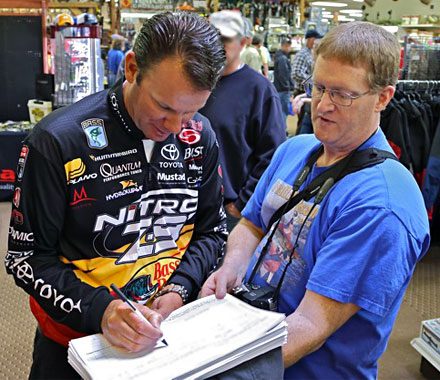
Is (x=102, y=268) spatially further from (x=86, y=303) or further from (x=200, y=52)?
(x=200, y=52)

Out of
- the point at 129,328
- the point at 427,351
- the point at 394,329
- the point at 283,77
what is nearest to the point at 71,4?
the point at 283,77

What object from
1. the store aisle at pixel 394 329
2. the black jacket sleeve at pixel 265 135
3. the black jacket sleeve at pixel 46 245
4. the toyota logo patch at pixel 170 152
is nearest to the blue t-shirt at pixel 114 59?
the store aisle at pixel 394 329

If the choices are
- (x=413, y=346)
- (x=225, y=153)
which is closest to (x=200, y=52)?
(x=225, y=153)

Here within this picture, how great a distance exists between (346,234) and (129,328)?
57 cm

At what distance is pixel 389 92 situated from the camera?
4.54ft

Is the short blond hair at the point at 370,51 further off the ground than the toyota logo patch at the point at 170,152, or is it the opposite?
the short blond hair at the point at 370,51

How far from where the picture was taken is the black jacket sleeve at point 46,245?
1.12 metres

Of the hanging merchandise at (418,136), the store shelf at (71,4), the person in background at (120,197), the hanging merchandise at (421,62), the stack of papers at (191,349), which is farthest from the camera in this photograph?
the store shelf at (71,4)

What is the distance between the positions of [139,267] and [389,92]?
0.82m

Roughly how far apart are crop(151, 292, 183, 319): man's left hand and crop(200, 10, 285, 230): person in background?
1.28 m

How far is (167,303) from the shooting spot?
1.29m

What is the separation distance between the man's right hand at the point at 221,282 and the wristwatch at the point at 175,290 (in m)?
0.05

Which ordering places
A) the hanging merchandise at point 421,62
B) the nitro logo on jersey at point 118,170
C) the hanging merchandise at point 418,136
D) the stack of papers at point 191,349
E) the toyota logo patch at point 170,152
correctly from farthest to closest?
the hanging merchandise at point 421,62
the hanging merchandise at point 418,136
the toyota logo patch at point 170,152
the nitro logo on jersey at point 118,170
the stack of papers at point 191,349

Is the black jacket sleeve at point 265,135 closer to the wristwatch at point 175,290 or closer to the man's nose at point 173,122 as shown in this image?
the wristwatch at point 175,290
